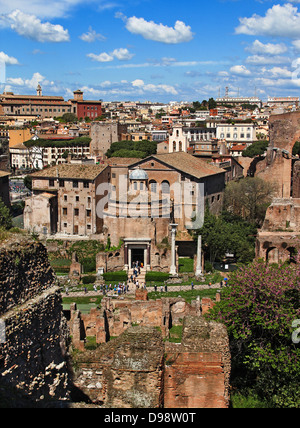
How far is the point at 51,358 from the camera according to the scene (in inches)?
396

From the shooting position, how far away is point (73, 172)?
39.8 metres

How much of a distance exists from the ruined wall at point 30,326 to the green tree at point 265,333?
674 centimetres

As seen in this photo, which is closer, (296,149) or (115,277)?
(115,277)

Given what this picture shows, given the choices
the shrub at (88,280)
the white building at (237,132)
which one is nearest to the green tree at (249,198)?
the shrub at (88,280)

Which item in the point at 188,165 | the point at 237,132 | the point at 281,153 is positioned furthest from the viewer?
the point at 237,132

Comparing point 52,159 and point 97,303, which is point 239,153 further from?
point 97,303

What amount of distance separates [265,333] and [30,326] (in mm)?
8761

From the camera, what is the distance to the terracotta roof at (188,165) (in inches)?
1592

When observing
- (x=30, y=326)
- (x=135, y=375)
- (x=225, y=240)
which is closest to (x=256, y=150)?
Answer: (x=225, y=240)

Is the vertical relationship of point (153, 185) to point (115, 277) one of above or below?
above

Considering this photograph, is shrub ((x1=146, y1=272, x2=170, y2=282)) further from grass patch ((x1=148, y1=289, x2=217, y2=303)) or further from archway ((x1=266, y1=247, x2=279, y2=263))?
archway ((x1=266, y1=247, x2=279, y2=263))

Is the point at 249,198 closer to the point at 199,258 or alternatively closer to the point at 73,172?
the point at 199,258

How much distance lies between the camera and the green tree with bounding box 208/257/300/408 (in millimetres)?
14297

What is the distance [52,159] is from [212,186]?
154ft
